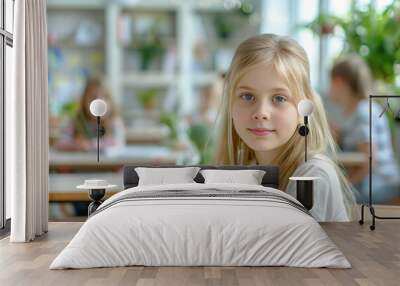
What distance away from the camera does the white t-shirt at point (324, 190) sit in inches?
234

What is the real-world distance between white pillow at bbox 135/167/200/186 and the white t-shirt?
3.05 ft

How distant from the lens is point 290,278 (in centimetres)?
377

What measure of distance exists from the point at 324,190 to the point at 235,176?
0.92 metres

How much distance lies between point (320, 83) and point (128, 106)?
9.44ft

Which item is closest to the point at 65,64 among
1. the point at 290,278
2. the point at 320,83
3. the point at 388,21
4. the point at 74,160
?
the point at 74,160

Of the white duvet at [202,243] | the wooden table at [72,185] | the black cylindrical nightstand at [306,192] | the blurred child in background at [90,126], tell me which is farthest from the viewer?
the blurred child in background at [90,126]

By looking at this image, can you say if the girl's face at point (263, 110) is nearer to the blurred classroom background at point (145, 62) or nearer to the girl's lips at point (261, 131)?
the girl's lips at point (261, 131)

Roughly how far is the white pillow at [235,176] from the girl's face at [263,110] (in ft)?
1.52

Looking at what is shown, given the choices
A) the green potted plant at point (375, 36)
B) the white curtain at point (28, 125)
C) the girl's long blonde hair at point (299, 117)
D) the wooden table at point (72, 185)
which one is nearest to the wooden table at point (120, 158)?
the wooden table at point (72, 185)

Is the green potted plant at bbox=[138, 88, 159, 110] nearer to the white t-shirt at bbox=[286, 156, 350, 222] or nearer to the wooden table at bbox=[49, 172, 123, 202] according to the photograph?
the wooden table at bbox=[49, 172, 123, 202]

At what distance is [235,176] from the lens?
5.55 metres

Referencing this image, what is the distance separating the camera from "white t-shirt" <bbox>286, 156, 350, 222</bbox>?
5.95 meters

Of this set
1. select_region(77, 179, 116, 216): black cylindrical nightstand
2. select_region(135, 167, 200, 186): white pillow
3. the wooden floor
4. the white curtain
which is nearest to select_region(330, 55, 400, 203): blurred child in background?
select_region(135, 167, 200, 186): white pillow

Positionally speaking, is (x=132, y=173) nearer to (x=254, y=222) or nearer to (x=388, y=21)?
(x=254, y=222)
